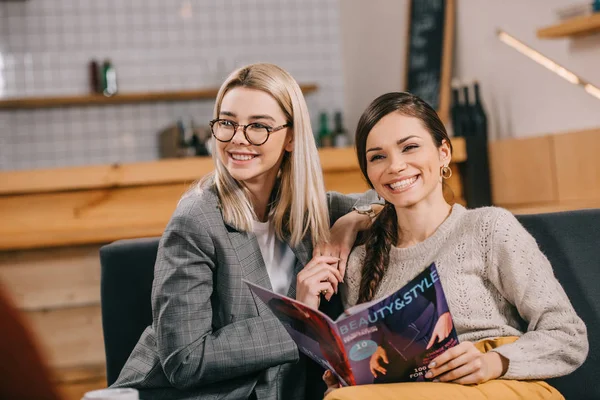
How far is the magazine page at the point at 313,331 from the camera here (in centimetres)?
130

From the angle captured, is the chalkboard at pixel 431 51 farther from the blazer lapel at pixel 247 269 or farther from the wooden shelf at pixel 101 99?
the blazer lapel at pixel 247 269

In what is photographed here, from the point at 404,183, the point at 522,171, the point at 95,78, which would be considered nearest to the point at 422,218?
the point at 404,183

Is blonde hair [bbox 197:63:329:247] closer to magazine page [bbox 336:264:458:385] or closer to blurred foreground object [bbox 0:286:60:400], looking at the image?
magazine page [bbox 336:264:458:385]

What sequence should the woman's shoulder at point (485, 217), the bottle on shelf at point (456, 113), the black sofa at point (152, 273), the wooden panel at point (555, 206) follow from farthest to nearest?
the bottle on shelf at point (456, 113)
the wooden panel at point (555, 206)
the black sofa at point (152, 273)
the woman's shoulder at point (485, 217)

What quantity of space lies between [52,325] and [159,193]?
692mm

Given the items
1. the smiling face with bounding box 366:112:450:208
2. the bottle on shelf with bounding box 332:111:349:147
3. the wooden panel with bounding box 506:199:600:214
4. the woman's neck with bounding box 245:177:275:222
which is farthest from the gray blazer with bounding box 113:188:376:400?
the bottle on shelf with bounding box 332:111:349:147

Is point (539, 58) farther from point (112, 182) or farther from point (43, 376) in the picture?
point (43, 376)

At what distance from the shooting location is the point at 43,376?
430 mm

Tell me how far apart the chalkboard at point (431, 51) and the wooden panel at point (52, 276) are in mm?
1945

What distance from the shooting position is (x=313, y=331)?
1.36 m

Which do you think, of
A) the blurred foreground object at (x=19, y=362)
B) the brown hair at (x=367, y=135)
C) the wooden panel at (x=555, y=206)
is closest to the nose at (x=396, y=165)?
the brown hair at (x=367, y=135)

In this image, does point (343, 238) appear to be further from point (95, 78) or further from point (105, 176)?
point (95, 78)

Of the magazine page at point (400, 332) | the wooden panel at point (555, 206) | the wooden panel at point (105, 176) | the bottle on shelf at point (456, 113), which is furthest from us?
the bottle on shelf at point (456, 113)

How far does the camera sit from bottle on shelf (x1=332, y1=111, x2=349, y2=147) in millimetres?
5094
